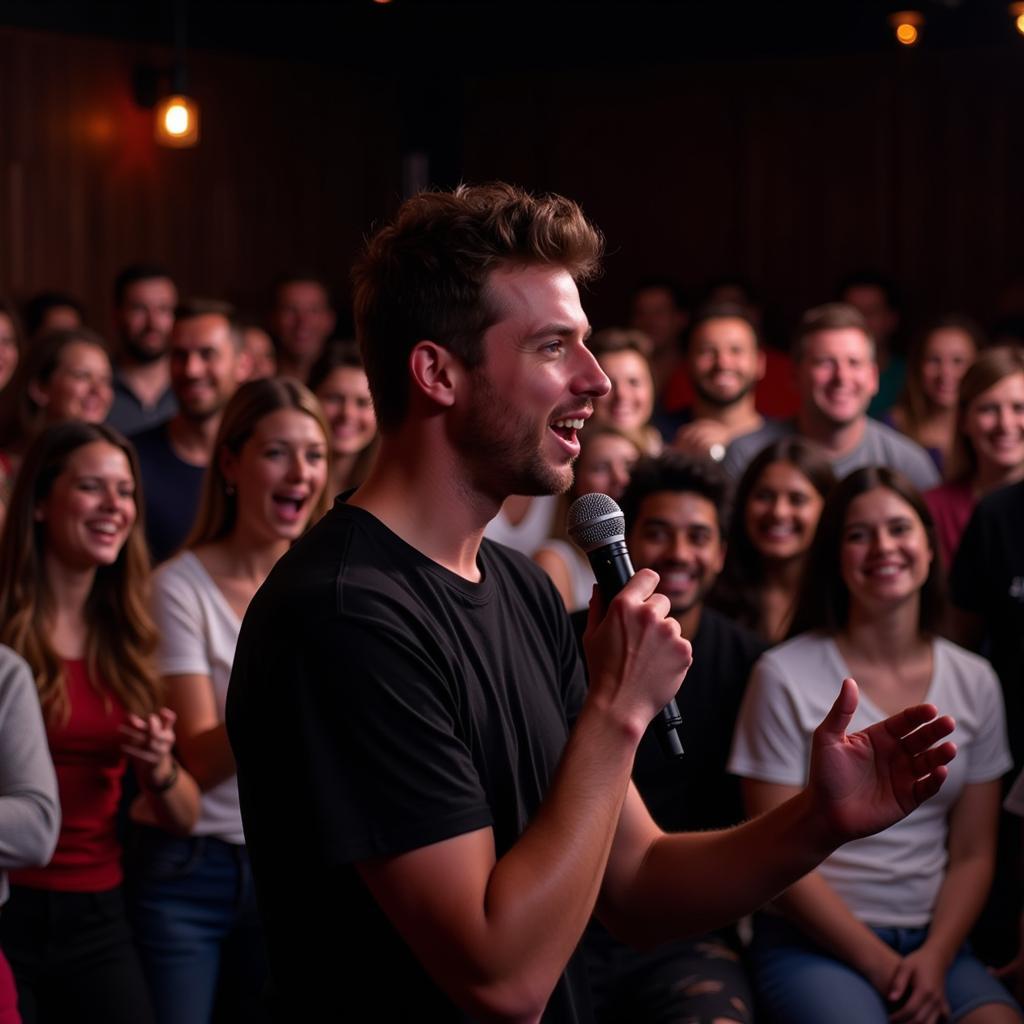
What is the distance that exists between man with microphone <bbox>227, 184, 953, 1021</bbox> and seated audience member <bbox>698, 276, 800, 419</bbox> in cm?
520

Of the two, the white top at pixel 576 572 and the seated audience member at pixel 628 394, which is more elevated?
the seated audience member at pixel 628 394

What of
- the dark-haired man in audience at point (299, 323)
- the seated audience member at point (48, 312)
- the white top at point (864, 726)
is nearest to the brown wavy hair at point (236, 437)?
the white top at point (864, 726)

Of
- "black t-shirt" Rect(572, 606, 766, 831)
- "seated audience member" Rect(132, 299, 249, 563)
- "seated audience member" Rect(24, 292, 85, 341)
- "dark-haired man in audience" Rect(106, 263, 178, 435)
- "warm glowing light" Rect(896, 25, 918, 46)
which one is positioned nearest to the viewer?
"black t-shirt" Rect(572, 606, 766, 831)

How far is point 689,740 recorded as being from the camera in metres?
3.13

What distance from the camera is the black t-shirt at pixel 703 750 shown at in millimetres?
3055

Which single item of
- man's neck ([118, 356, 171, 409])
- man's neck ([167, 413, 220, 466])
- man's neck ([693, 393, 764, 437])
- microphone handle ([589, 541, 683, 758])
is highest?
man's neck ([118, 356, 171, 409])

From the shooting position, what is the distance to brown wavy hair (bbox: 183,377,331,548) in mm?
3297

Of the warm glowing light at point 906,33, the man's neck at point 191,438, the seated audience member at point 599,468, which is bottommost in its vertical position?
the seated audience member at point 599,468

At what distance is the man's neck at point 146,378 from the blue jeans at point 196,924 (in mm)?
2853

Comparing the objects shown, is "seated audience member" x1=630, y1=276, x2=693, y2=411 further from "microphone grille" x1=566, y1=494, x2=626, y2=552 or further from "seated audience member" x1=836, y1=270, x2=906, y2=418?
"microphone grille" x1=566, y1=494, x2=626, y2=552

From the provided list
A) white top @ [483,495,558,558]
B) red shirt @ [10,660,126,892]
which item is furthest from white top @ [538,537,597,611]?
red shirt @ [10,660,126,892]

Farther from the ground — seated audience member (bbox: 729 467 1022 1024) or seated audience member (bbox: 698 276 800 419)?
seated audience member (bbox: 698 276 800 419)

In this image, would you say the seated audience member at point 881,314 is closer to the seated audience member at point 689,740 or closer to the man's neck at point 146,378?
the man's neck at point 146,378

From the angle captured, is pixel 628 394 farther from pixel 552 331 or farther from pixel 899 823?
pixel 552 331
